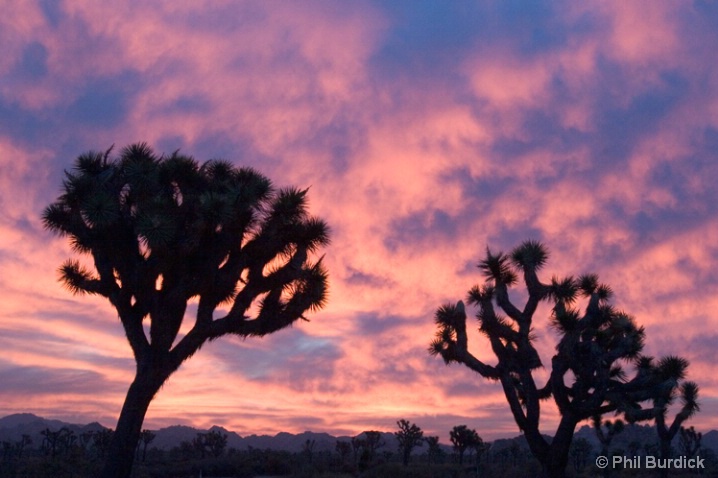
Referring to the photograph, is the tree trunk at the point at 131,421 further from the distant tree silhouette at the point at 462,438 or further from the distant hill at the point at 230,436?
the distant hill at the point at 230,436

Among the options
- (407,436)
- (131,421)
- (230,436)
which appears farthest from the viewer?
(230,436)

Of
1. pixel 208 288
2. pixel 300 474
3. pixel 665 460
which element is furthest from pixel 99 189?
pixel 665 460

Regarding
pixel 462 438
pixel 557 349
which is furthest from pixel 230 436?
pixel 557 349

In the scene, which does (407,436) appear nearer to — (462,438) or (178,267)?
(462,438)

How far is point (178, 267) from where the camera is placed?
15.2m

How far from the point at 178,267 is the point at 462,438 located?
110 feet

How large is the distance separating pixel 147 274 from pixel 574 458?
1593 inches

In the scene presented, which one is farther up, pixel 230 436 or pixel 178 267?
pixel 178 267

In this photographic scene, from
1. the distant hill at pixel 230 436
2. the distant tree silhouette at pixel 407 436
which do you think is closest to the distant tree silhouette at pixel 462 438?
the distant tree silhouette at pixel 407 436

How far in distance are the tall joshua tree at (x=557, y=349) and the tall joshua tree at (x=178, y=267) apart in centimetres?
486

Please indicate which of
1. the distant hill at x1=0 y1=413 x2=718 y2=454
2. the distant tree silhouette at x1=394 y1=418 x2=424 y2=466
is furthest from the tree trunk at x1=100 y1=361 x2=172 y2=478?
the distant hill at x1=0 y1=413 x2=718 y2=454

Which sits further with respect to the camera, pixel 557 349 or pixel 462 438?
pixel 462 438

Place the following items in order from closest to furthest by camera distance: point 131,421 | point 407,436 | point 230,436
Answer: point 131,421 < point 407,436 < point 230,436

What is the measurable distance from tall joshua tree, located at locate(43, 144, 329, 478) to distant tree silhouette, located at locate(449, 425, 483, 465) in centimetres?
3139
